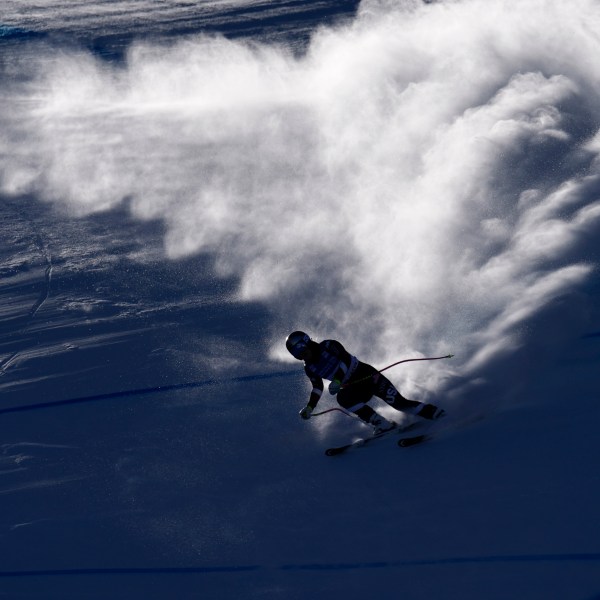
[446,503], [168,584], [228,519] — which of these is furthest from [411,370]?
[168,584]

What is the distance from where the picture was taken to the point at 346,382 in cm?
695

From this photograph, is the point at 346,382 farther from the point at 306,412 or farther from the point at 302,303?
the point at 302,303

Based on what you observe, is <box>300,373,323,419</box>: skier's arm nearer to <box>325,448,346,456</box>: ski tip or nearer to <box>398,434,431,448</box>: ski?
<box>325,448,346,456</box>: ski tip

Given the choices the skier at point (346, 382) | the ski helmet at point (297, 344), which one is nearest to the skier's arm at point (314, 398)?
the skier at point (346, 382)

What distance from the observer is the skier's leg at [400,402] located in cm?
699

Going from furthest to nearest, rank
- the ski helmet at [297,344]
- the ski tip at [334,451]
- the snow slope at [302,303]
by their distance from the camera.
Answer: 1. the ski tip at [334,451]
2. the ski helmet at [297,344]
3. the snow slope at [302,303]

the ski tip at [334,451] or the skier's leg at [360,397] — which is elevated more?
the skier's leg at [360,397]

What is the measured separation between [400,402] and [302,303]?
7.69ft

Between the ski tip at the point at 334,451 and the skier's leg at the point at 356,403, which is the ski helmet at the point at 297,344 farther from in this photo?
the ski tip at the point at 334,451

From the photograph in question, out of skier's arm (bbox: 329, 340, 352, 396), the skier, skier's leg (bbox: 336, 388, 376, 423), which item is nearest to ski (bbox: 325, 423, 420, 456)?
the skier

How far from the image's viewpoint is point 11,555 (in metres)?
6.82

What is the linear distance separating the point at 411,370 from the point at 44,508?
129 inches

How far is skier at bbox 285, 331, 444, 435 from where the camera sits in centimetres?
690

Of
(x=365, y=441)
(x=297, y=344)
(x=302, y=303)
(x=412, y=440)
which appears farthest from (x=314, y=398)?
(x=302, y=303)
